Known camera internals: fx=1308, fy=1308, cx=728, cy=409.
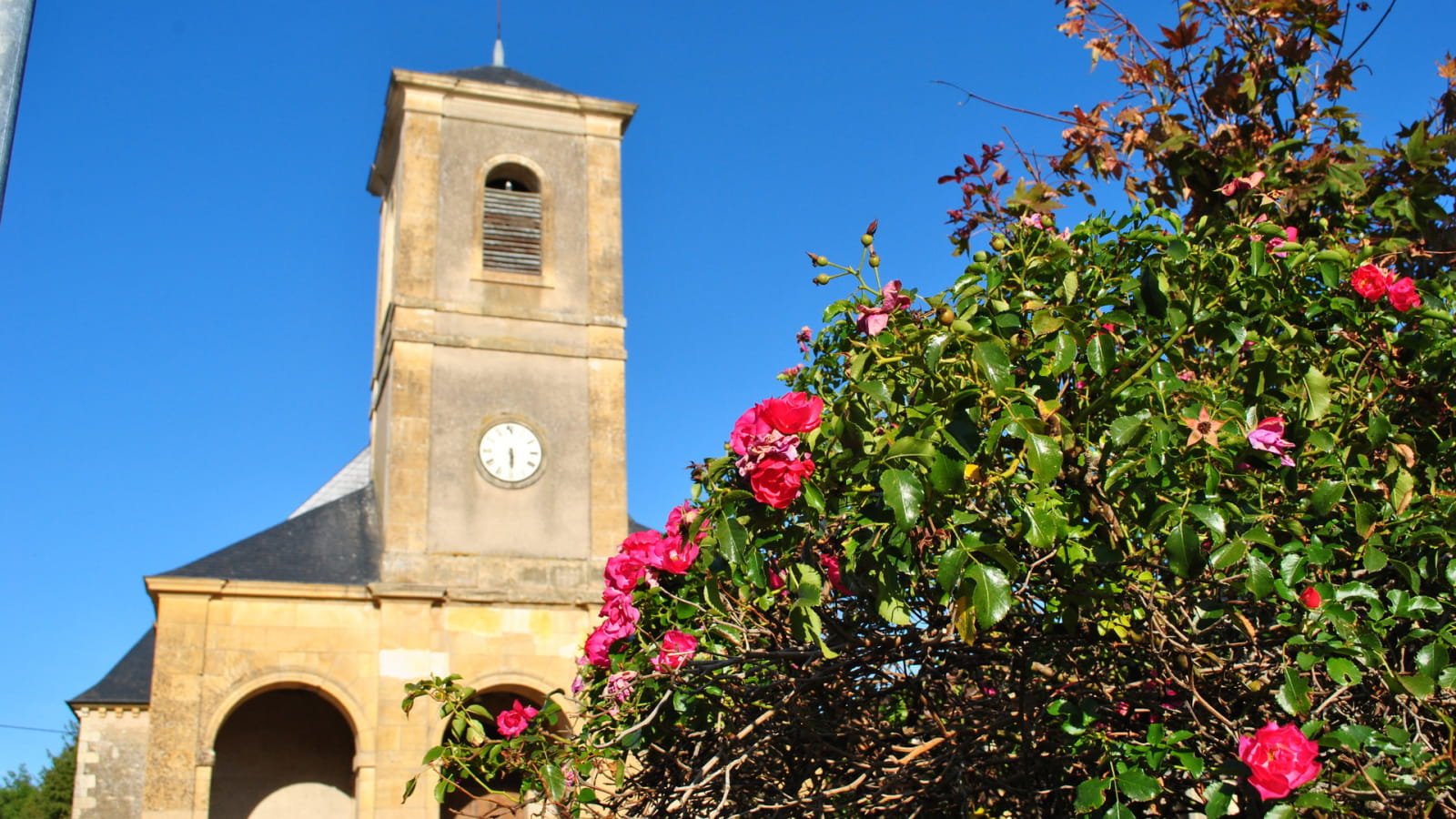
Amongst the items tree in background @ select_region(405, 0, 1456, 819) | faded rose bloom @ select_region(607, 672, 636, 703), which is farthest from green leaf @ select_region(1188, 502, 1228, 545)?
faded rose bloom @ select_region(607, 672, 636, 703)

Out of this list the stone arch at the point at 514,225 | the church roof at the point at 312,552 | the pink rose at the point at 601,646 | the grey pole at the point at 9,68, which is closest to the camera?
the grey pole at the point at 9,68

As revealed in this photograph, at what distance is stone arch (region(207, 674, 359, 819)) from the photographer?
645 inches

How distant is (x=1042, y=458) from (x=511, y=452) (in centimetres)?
1500

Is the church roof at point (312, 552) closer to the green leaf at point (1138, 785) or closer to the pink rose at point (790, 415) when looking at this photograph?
the pink rose at point (790, 415)

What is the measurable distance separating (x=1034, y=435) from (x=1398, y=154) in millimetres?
2988

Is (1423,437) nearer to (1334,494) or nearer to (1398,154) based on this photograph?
(1334,494)

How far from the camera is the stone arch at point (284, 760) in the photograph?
16.4 meters

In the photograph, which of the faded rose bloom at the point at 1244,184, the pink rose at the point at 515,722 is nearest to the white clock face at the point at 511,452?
the pink rose at the point at 515,722

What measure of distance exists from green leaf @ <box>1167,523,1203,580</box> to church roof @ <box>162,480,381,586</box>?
14.4 m

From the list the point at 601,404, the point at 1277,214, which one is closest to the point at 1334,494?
the point at 1277,214

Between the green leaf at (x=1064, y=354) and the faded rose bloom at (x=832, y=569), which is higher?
the green leaf at (x=1064, y=354)

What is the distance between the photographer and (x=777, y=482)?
3.15 meters

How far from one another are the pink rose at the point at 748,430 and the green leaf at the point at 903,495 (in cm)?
49

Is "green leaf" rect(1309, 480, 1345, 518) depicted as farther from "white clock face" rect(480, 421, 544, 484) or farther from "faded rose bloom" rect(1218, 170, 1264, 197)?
"white clock face" rect(480, 421, 544, 484)
